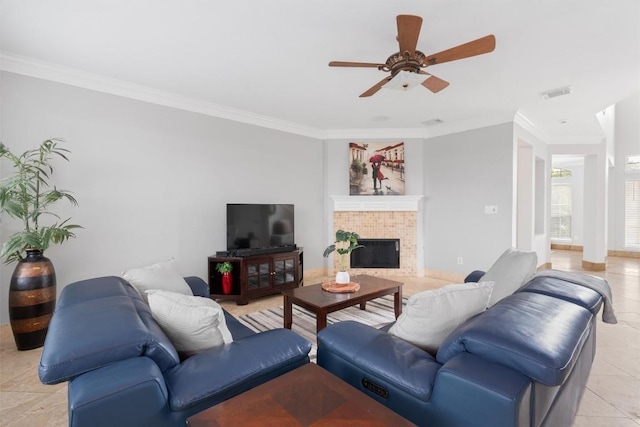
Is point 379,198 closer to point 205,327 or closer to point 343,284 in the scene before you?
point 343,284

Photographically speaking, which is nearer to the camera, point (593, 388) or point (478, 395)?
point (478, 395)

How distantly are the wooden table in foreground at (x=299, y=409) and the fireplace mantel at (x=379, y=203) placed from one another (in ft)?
14.2

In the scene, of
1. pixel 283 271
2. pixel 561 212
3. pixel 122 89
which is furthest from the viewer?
pixel 561 212

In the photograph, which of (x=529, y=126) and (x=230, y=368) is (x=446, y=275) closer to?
(x=529, y=126)

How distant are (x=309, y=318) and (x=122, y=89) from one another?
10.8 ft

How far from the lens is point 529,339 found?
105 centimetres

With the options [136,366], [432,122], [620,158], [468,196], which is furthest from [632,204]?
[136,366]

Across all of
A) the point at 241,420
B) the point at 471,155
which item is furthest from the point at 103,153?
the point at 471,155

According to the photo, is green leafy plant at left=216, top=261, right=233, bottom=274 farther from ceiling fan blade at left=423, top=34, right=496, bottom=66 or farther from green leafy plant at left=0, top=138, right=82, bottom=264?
ceiling fan blade at left=423, top=34, right=496, bottom=66

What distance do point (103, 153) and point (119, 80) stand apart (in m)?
0.82

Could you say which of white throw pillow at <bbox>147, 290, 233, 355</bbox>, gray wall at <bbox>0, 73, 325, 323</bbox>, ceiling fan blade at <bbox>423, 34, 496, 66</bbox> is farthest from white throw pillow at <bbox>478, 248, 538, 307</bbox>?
gray wall at <bbox>0, 73, 325, 323</bbox>

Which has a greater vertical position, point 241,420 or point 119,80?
point 119,80

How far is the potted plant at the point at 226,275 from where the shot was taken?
3805mm

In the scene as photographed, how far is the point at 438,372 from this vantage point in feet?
3.55
